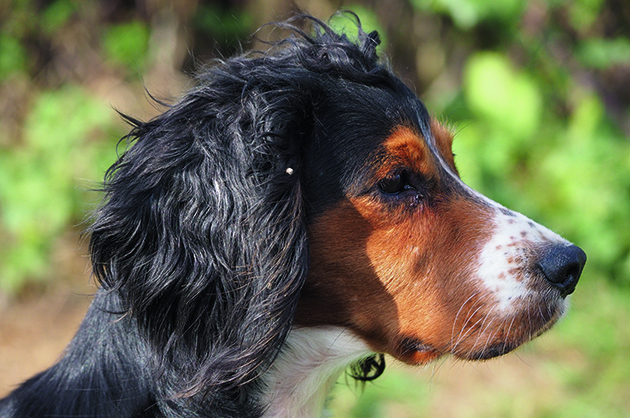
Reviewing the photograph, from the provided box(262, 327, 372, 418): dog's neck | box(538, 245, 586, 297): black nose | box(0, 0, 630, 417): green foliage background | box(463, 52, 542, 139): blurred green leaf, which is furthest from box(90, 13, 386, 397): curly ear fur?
box(463, 52, 542, 139): blurred green leaf

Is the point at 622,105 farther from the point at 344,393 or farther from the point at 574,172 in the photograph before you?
the point at 344,393

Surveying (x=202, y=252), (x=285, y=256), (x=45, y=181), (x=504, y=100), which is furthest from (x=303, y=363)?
(x=504, y=100)

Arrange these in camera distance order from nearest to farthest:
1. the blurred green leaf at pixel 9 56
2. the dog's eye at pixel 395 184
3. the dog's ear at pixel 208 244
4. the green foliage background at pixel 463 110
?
the dog's ear at pixel 208 244 < the dog's eye at pixel 395 184 < the green foliage background at pixel 463 110 < the blurred green leaf at pixel 9 56

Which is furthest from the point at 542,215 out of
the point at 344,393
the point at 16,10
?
the point at 16,10

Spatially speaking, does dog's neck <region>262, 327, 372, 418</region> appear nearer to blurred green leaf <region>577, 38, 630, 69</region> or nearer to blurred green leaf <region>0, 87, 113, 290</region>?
blurred green leaf <region>0, 87, 113, 290</region>

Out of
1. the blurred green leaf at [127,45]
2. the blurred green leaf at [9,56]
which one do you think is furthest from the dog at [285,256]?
the blurred green leaf at [9,56]

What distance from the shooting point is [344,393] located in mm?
5176

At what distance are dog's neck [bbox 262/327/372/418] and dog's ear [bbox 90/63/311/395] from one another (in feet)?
0.95

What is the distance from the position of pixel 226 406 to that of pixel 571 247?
1.48m

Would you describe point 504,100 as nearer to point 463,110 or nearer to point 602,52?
point 463,110

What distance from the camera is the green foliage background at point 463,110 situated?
5.78 m

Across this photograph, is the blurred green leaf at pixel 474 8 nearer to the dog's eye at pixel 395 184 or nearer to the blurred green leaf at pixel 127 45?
the blurred green leaf at pixel 127 45

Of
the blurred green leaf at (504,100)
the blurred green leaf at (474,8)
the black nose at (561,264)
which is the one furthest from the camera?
the blurred green leaf at (504,100)

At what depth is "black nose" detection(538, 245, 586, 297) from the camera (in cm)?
243
